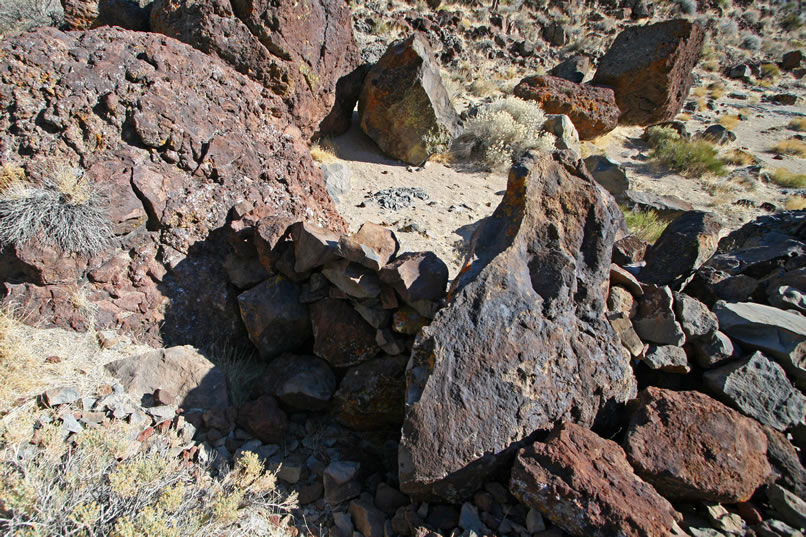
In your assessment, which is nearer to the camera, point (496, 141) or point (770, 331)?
point (770, 331)

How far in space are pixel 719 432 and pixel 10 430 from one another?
10.9 feet

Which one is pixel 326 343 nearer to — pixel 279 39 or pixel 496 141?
pixel 279 39

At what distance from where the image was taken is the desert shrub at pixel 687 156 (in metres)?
9.61

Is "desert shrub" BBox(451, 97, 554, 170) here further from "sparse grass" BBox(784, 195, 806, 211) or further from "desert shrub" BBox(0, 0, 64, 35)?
"desert shrub" BBox(0, 0, 64, 35)

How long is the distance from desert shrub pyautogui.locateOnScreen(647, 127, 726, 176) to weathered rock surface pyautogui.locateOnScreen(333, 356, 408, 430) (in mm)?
9204

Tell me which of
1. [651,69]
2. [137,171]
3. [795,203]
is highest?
[651,69]

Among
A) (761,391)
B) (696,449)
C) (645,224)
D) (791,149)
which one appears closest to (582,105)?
(645,224)

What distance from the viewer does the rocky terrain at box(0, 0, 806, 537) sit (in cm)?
210

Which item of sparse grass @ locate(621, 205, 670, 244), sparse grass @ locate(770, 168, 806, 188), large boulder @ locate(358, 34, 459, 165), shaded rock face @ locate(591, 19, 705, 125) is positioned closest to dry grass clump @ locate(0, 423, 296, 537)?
sparse grass @ locate(621, 205, 670, 244)

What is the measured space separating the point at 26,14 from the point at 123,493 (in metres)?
8.98

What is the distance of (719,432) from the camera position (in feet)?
7.14

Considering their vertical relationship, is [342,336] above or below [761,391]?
below

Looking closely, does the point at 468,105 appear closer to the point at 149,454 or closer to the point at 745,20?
the point at 149,454

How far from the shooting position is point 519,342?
237 cm
